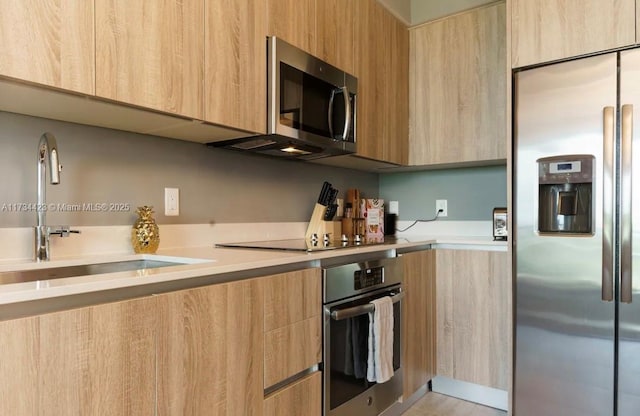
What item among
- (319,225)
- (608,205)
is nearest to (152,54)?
(319,225)

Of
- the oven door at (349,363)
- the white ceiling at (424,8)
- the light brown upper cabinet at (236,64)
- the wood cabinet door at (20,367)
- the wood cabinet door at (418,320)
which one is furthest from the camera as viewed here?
the white ceiling at (424,8)

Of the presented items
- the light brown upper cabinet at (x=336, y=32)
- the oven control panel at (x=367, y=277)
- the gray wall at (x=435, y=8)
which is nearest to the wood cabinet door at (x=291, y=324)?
the oven control panel at (x=367, y=277)

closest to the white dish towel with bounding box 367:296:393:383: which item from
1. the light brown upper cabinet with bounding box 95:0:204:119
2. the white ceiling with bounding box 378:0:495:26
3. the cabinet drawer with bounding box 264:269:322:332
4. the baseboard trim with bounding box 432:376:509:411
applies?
the cabinet drawer with bounding box 264:269:322:332

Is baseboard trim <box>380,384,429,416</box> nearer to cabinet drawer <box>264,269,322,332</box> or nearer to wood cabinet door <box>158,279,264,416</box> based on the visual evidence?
cabinet drawer <box>264,269,322,332</box>

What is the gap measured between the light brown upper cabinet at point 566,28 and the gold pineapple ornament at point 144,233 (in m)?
1.74

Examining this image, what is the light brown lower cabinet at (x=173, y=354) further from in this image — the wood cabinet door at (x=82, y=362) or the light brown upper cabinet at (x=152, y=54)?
the light brown upper cabinet at (x=152, y=54)

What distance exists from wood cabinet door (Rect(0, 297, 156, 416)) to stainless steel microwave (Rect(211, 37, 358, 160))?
3.04 ft

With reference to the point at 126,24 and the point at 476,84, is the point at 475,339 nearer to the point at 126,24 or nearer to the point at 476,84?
the point at 476,84

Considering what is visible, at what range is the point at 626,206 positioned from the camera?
1.66 meters

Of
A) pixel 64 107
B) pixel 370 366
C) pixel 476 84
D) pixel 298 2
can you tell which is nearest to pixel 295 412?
pixel 370 366

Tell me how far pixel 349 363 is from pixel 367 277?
358 mm

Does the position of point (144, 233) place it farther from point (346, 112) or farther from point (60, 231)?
point (346, 112)

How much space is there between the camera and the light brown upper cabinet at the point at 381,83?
221 cm

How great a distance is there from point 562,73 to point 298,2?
120 centimetres
